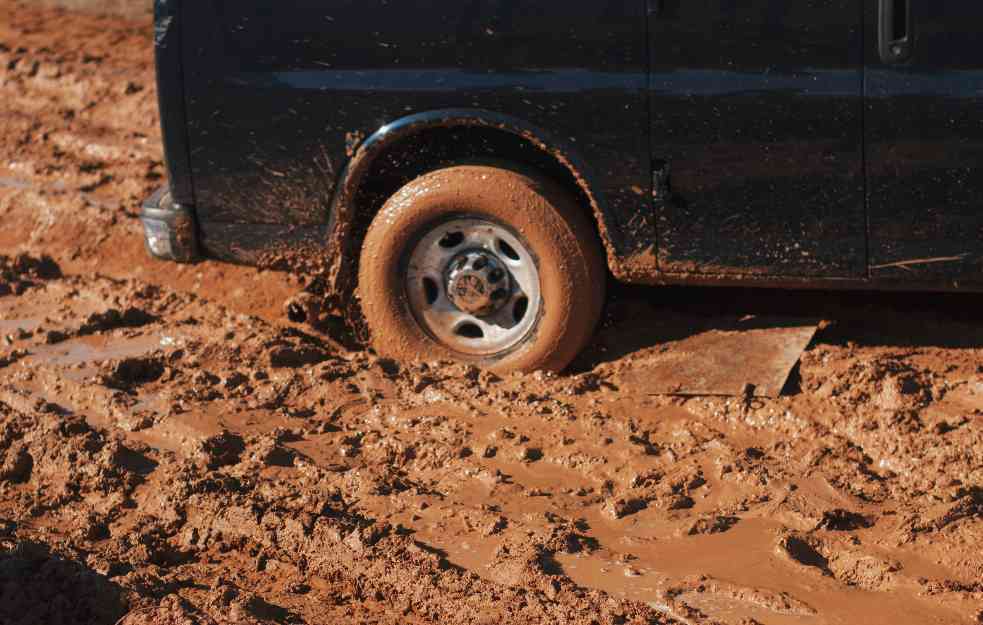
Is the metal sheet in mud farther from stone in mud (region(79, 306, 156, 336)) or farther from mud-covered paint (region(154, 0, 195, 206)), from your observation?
stone in mud (region(79, 306, 156, 336))

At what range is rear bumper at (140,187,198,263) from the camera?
5.78m

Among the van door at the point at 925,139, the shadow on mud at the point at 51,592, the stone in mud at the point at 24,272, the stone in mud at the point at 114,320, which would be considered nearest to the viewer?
the shadow on mud at the point at 51,592

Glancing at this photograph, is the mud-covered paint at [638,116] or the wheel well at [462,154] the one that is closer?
the mud-covered paint at [638,116]

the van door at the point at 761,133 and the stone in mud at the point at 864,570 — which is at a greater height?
the van door at the point at 761,133

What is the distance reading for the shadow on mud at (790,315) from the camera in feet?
18.4

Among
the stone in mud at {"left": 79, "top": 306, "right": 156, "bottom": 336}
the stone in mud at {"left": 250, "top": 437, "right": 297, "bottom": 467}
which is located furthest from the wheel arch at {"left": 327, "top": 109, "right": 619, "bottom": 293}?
the stone in mud at {"left": 79, "top": 306, "right": 156, "bottom": 336}

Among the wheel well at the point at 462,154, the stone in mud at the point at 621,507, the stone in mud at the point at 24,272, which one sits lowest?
the stone in mud at the point at 621,507

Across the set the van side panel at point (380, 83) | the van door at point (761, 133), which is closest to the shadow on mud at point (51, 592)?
the van side panel at point (380, 83)

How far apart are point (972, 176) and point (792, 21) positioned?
82 centimetres

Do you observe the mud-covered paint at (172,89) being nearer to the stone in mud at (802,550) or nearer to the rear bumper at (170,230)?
the rear bumper at (170,230)

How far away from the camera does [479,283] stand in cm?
549

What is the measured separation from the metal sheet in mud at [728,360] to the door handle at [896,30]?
115cm

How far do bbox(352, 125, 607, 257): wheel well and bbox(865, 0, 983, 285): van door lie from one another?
3.56 feet

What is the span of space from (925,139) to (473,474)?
6.40ft
